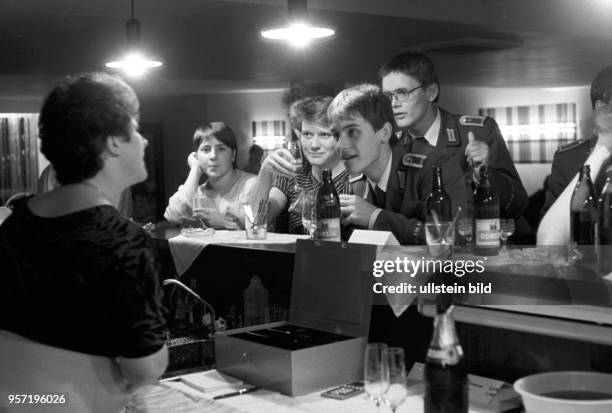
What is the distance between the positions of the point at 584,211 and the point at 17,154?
381 inches

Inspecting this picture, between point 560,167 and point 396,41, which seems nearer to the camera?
point 560,167

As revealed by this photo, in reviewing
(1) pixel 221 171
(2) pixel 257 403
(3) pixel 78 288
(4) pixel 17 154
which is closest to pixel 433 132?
(1) pixel 221 171

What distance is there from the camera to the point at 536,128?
12.2m

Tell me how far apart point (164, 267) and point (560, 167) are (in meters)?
1.75

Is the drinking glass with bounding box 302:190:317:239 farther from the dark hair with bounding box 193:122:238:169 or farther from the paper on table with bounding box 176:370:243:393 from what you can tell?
the dark hair with bounding box 193:122:238:169

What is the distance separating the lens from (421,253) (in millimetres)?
2217

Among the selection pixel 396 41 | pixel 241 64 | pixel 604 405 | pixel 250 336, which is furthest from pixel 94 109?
pixel 241 64

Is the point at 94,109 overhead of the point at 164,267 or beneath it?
overhead

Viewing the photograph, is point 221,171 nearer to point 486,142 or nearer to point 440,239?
point 486,142

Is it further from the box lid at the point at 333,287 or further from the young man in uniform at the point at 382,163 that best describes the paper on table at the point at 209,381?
the young man in uniform at the point at 382,163

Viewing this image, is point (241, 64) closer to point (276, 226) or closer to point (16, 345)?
point (276, 226)

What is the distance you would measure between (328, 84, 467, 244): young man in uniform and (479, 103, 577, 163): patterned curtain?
32.0ft

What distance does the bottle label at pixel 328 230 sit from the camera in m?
2.42

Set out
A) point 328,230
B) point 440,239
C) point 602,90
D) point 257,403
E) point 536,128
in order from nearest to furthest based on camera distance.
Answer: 1. point 257,403
2. point 440,239
3. point 328,230
4. point 602,90
5. point 536,128
